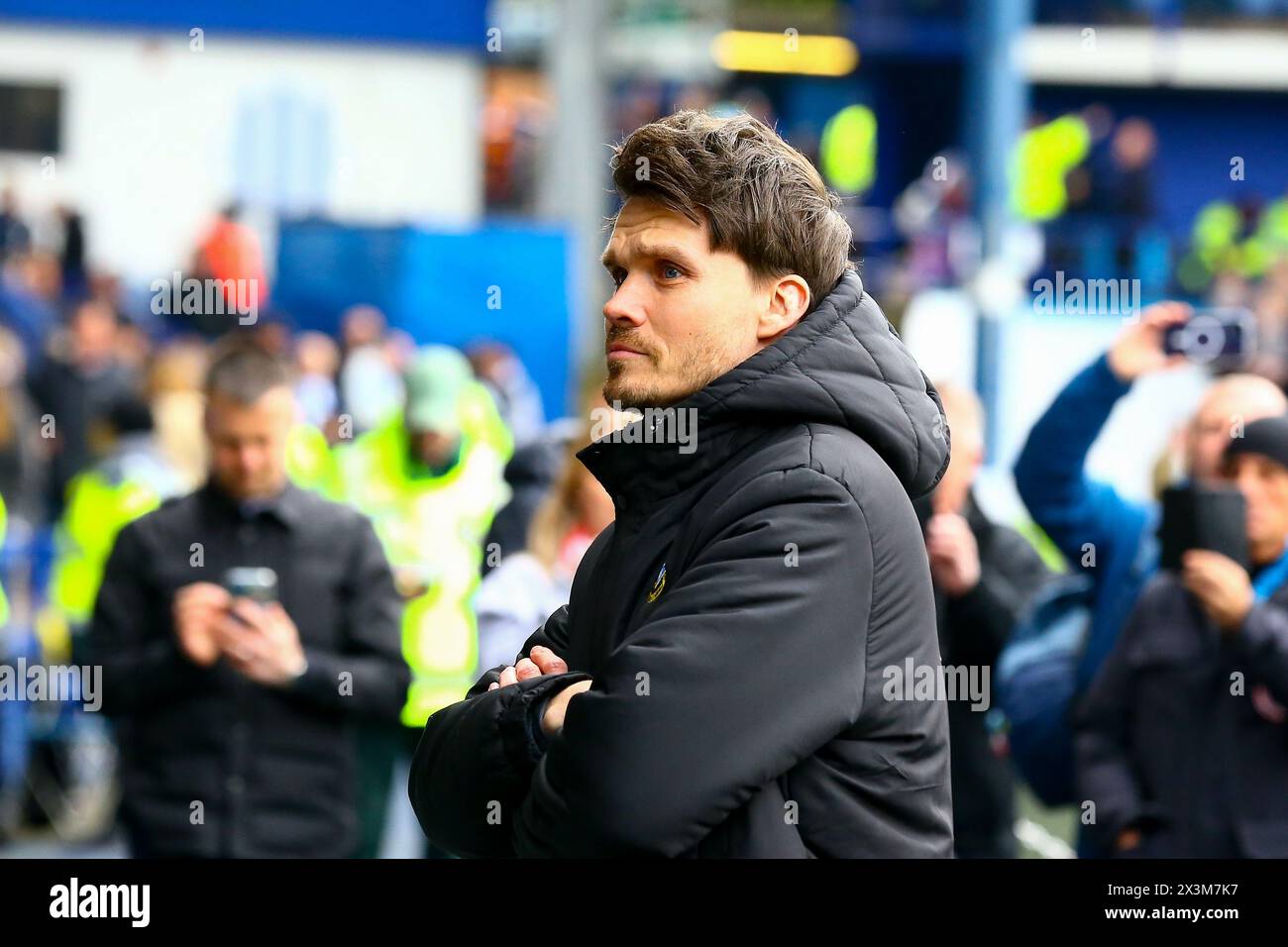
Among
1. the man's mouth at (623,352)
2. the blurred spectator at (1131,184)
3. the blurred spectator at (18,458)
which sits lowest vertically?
the man's mouth at (623,352)

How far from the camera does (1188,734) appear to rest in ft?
15.5

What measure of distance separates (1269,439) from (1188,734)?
0.73 meters

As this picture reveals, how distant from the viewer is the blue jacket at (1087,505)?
208 inches

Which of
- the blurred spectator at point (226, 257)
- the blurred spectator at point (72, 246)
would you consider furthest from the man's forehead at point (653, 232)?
the blurred spectator at point (72, 246)

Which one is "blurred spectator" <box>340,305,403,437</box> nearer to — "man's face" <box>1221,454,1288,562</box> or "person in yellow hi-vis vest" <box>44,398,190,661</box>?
"person in yellow hi-vis vest" <box>44,398,190,661</box>

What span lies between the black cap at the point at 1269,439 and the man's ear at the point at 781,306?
2.56 meters

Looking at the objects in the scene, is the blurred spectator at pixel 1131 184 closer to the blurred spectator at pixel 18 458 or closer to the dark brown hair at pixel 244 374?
the blurred spectator at pixel 18 458

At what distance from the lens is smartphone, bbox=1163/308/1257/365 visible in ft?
16.8

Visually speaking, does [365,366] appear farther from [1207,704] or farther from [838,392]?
[838,392]

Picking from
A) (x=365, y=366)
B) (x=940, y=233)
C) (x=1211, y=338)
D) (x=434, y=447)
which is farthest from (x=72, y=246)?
(x=1211, y=338)

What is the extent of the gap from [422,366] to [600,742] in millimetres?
5080

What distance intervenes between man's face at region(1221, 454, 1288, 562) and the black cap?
0.02 meters
